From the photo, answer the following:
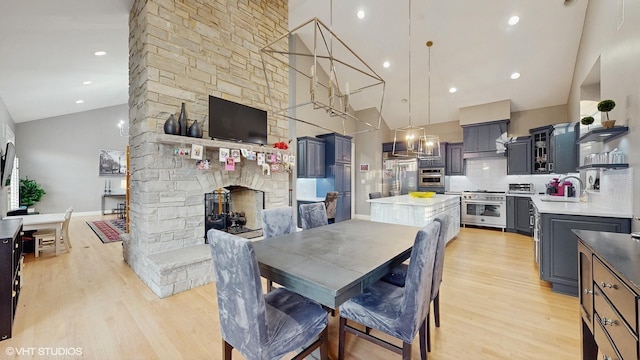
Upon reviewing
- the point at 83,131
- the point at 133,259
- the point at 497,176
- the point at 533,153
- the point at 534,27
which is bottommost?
the point at 133,259

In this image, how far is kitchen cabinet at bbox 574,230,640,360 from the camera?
862 millimetres

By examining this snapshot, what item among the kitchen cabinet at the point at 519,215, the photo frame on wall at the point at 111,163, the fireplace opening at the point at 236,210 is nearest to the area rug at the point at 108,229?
the photo frame on wall at the point at 111,163

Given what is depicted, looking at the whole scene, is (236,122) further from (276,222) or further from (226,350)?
(226,350)

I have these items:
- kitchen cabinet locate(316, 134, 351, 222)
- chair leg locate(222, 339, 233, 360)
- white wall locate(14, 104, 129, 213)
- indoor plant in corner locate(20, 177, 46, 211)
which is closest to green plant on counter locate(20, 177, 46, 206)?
indoor plant in corner locate(20, 177, 46, 211)

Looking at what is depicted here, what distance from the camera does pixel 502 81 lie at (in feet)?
18.0

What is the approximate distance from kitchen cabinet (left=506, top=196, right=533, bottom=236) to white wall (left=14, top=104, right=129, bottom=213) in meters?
11.3

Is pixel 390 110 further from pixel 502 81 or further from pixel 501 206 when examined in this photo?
pixel 501 206

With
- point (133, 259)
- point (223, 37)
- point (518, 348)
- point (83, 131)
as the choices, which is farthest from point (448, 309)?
point (83, 131)

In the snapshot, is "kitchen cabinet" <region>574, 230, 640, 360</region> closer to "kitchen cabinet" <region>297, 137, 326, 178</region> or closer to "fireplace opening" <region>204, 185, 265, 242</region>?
"fireplace opening" <region>204, 185, 265, 242</region>

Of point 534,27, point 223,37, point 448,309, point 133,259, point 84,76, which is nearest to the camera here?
point 448,309

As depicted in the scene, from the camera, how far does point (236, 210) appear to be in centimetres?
445

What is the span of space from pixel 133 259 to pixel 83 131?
7049 mm

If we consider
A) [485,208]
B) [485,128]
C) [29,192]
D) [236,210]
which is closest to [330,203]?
[236,210]

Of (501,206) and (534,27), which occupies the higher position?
(534,27)
